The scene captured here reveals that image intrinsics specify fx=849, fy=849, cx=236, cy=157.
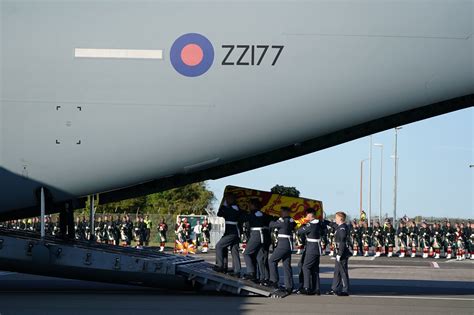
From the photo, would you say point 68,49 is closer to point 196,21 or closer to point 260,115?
point 196,21

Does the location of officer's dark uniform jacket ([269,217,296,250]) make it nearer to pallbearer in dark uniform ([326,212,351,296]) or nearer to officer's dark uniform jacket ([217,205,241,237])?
officer's dark uniform jacket ([217,205,241,237])

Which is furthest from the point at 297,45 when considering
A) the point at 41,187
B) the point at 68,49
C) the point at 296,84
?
the point at 41,187

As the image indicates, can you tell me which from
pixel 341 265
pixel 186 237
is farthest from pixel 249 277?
pixel 186 237

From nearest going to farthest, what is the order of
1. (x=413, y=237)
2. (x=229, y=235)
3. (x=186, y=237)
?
1. (x=229, y=235)
2. (x=186, y=237)
3. (x=413, y=237)

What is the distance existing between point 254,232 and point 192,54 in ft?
14.0

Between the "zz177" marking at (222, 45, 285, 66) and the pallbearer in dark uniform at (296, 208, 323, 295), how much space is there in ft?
13.5

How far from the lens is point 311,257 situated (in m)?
15.1

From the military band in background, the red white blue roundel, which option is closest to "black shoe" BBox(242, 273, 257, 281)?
the red white blue roundel

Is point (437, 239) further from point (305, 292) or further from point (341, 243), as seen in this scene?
point (305, 292)

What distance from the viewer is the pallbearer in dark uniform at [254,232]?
15203 millimetres

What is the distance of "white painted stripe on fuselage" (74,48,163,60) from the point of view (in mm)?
12164

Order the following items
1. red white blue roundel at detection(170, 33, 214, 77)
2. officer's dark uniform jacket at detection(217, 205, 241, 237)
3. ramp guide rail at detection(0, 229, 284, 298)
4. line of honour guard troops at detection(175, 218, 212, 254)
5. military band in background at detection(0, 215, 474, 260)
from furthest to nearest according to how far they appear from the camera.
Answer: military band in background at detection(0, 215, 474, 260)
line of honour guard troops at detection(175, 218, 212, 254)
officer's dark uniform jacket at detection(217, 205, 241, 237)
ramp guide rail at detection(0, 229, 284, 298)
red white blue roundel at detection(170, 33, 214, 77)

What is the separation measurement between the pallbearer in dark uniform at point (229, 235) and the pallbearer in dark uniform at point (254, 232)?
23 centimetres

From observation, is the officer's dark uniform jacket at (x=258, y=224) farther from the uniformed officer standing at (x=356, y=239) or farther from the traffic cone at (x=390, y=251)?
the traffic cone at (x=390, y=251)
